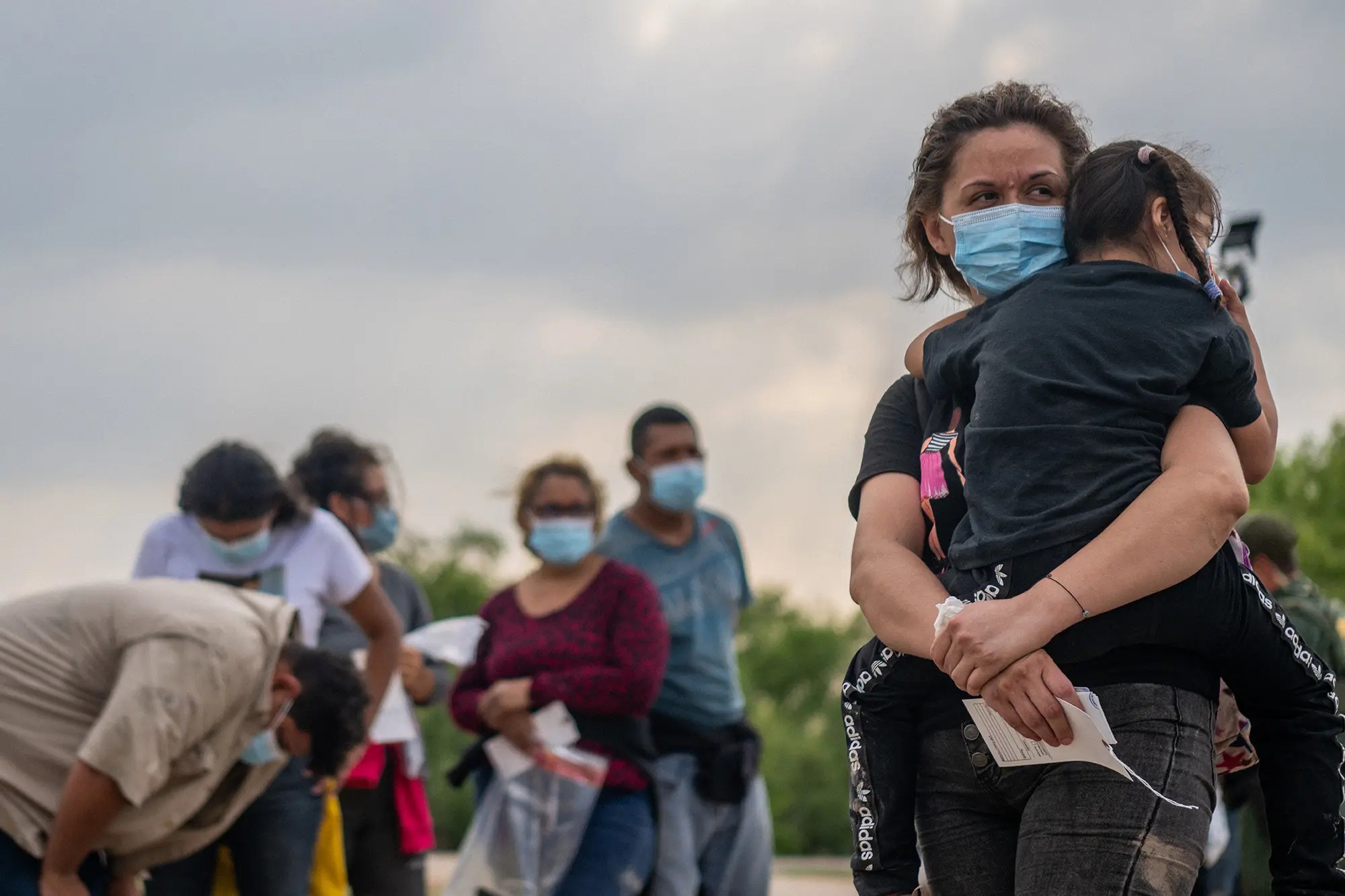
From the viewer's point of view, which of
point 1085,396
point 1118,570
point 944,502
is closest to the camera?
point 1118,570

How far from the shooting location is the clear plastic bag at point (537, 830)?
626 centimetres

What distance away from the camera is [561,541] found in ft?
22.7

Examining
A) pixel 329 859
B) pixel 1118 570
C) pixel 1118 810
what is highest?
pixel 1118 570

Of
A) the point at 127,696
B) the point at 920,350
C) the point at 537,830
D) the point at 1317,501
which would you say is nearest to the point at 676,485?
the point at 537,830

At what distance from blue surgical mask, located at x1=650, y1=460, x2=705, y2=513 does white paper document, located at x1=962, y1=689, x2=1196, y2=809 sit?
15.2 feet

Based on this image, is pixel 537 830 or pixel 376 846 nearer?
pixel 537 830

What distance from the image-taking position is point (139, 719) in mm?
4586

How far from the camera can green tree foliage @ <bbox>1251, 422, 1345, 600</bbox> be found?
3300cm

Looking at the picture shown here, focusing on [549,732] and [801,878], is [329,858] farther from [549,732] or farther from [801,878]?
[801,878]

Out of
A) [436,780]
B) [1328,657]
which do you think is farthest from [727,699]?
[436,780]

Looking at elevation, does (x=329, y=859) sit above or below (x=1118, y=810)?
below

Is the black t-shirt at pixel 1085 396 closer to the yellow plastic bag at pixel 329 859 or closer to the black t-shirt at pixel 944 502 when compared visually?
the black t-shirt at pixel 944 502

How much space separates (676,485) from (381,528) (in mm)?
1436

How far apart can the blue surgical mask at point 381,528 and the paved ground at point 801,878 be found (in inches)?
207
